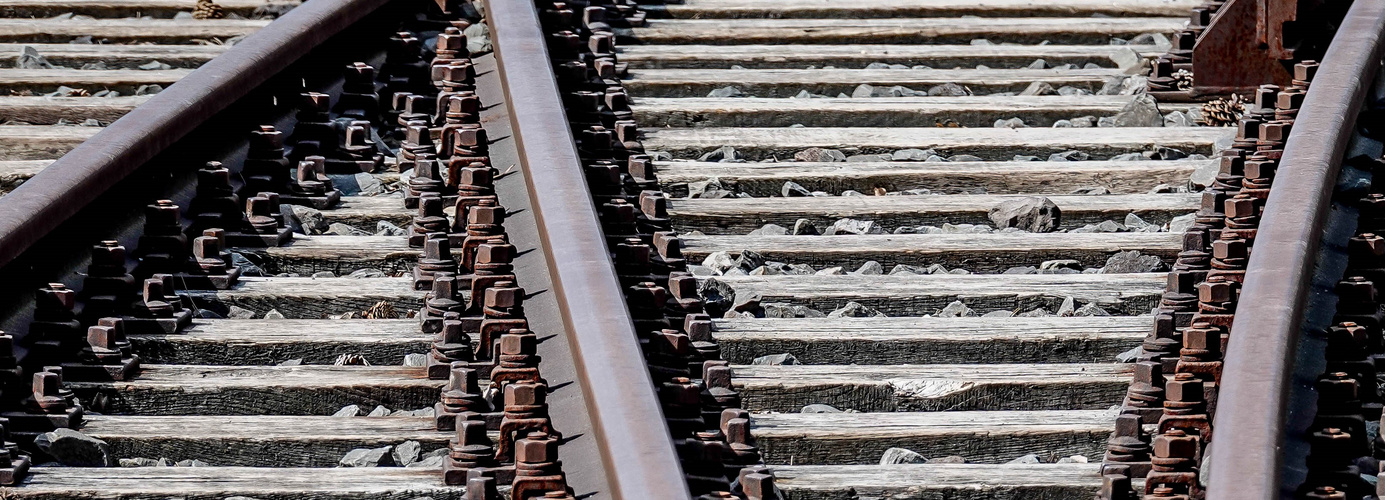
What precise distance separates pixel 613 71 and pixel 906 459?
3009mm

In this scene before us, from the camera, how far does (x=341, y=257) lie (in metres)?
5.45

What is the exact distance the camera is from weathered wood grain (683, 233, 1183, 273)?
554 cm

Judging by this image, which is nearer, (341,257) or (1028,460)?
(1028,460)

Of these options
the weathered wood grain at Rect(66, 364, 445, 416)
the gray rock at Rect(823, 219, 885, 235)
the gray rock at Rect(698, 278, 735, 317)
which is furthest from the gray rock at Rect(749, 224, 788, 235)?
the weathered wood grain at Rect(66, 364, 445, 416)

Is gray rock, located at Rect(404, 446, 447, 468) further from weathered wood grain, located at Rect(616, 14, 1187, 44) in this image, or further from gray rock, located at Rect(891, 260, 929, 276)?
weathered wood grain, located at Rect(616, 14, 1187, 44)

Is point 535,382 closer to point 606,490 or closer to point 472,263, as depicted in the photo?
point 606,490

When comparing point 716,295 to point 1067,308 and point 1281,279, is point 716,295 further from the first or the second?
point 1281,279

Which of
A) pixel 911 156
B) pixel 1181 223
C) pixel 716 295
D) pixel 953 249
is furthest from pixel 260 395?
pixel 1181 223

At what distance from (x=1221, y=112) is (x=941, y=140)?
1100 millimetres

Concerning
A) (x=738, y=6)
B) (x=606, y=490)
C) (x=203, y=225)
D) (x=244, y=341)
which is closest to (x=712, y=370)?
(x=606, y=490)

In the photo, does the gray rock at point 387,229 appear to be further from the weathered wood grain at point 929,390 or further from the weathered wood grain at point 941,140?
the weathered wood grain at point 929,390

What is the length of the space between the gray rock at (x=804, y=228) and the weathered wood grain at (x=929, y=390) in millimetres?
1125

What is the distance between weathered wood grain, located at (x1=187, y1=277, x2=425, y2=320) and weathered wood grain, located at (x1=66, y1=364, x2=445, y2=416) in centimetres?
52

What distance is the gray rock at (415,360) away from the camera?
476 centimetres
